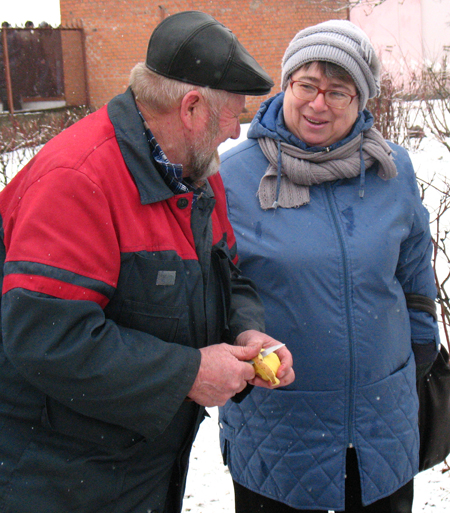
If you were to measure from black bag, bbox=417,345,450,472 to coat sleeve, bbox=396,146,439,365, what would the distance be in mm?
171

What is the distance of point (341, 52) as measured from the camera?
7.04 feet

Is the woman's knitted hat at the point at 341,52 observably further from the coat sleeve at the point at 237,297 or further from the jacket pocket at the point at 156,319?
the jacket pocket at the point at 156,319

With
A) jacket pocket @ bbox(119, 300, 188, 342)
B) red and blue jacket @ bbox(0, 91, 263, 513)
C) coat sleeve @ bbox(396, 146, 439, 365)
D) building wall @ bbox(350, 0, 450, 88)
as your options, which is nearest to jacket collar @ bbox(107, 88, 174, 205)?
red and blue jacket @ bbox(0, 91, 263, 513)

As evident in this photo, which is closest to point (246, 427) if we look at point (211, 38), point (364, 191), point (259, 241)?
point (259, 241)

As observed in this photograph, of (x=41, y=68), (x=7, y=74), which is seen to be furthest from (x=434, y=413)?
(x=41, y=68)

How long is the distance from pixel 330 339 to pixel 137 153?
3.41 feet

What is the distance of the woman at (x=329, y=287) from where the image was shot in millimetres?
2082

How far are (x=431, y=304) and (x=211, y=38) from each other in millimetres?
1467

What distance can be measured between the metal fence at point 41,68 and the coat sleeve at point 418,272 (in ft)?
47.3

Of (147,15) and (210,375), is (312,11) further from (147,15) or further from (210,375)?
(210,375)

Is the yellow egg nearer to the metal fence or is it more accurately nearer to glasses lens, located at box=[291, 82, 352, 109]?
glasses lens, located at box=[291, 82, 352, 109]

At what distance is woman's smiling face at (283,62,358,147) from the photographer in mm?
2201

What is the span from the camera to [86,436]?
1455 millimetres

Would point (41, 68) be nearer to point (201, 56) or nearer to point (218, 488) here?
point (218, 488)
